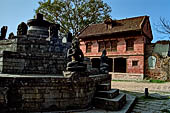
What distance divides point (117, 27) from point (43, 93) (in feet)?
61.9

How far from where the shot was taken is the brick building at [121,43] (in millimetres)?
19312

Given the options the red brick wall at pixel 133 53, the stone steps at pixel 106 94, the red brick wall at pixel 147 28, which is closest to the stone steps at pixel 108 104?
the stone steps at pixel 106 94

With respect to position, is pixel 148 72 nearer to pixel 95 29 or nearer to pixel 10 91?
pixel 95 29

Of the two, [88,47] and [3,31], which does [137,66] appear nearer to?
[88,47]

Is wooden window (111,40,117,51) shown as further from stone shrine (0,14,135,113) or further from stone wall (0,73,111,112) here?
stone wall (0,73,111,112)

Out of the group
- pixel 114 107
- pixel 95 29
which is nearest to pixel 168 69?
pixel 95 29

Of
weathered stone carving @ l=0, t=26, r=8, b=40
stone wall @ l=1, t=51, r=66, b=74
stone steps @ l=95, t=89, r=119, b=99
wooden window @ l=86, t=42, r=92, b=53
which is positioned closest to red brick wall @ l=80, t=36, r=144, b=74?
wooden window @ l=86, t=42, r=92, b=53

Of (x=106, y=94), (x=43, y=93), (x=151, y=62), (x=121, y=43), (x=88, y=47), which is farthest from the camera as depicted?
(x=88, y=47)

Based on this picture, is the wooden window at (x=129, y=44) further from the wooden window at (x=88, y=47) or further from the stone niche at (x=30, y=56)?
the stone niche at (x=30, y=56)

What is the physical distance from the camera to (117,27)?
2183cm

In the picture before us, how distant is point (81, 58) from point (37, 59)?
293 cm

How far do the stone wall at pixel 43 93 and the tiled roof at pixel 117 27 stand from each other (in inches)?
627

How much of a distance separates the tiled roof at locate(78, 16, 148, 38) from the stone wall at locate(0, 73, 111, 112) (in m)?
15.9

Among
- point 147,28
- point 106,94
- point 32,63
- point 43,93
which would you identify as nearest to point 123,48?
point 147,28
